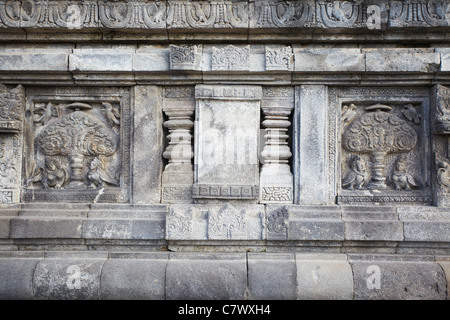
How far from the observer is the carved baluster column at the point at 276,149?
3.68m

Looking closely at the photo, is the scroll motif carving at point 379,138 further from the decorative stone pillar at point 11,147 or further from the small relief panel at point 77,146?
the decorative stone pillar at point 11,147

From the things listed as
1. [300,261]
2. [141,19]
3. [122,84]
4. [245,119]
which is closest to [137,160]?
[122,84]

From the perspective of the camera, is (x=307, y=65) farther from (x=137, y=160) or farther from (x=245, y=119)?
(x=137, y=160)

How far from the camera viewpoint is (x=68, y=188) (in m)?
3.83

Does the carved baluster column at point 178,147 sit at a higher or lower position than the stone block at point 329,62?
lower

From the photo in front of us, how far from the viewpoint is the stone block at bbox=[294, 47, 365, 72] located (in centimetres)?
357

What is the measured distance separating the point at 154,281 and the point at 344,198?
2142 millimetres

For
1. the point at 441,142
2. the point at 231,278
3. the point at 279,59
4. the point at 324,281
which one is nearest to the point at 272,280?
the point at 231,278

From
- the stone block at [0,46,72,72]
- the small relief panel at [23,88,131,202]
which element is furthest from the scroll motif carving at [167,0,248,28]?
the stone block at [0,46,72,72]

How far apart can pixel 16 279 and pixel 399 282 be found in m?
3.73

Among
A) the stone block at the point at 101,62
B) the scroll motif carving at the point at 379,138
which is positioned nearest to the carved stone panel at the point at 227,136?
the stone block at the point at 101,62

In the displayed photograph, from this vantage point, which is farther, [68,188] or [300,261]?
[68,188]

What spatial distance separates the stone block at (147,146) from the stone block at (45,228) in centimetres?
→ 66

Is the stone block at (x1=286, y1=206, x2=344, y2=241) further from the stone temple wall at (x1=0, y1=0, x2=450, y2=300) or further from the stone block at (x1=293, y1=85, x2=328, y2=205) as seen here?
the stone block at (x1=293, y1=85, x2=328, y2=205)
